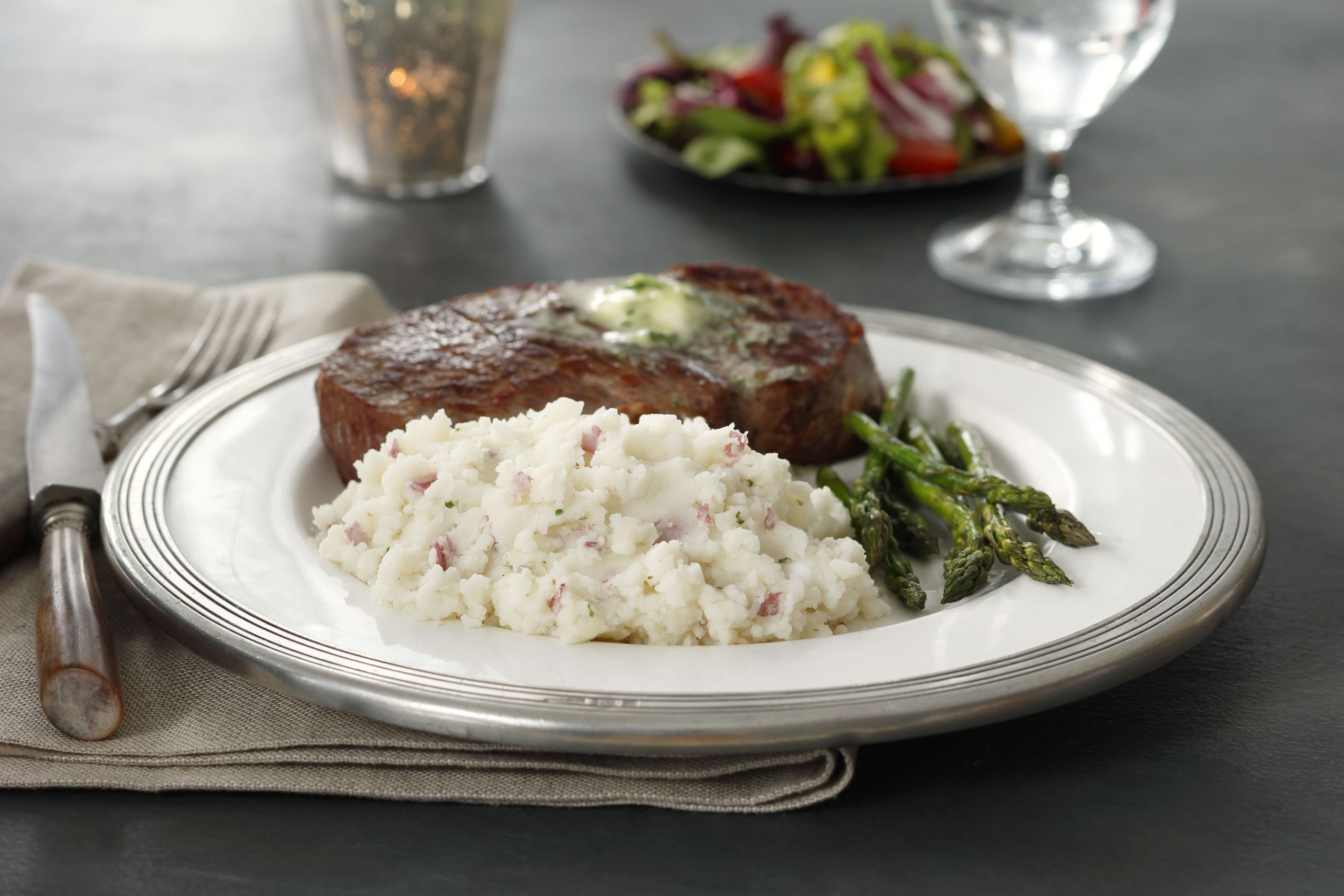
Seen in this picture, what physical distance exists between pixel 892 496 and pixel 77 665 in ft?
5.61

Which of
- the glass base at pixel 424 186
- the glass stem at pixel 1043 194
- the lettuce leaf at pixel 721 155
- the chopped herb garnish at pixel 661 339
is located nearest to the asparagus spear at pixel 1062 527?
the chopped herb garnish at pixel 661 339

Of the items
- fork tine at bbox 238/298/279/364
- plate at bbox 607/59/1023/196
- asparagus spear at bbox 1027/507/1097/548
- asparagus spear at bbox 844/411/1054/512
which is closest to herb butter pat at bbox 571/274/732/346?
asparagus spear at bbox 844/411/1054/512

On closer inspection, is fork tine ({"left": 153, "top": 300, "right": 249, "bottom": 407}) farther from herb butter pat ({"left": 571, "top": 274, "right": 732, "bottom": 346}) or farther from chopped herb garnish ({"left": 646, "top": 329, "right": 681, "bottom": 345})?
chopped herb garnish ({"left": 646, "top": 329, "right": 681, "bottom": 345})

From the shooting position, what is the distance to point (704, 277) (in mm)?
3473

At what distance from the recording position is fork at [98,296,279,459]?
3.47 m

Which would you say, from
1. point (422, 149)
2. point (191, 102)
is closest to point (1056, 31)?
point (422, 149)

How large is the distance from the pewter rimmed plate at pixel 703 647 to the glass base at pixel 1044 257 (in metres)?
1.67

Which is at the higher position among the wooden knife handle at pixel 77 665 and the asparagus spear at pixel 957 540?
the wooden knife handle at pixel 77 665

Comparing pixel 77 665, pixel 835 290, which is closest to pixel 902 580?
pixel 77 665

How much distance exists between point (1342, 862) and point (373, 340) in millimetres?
2236

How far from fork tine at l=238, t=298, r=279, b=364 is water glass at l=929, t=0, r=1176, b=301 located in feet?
7.62

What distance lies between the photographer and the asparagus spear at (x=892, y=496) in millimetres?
2842

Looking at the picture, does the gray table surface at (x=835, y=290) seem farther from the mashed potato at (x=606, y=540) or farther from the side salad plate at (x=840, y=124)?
the mashed potato at (x=606, y=540)

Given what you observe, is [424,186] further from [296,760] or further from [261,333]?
[296,760]
